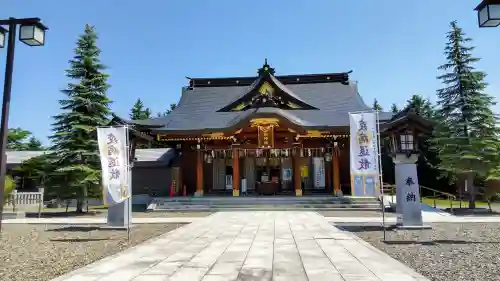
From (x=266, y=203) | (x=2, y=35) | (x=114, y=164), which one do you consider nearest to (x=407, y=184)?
(x=114, y=164)

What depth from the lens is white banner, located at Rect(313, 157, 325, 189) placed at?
68.2 ft

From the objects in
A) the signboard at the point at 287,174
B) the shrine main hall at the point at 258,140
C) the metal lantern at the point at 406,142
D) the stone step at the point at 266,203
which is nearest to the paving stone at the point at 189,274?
the metal lantern at the point at 406,142

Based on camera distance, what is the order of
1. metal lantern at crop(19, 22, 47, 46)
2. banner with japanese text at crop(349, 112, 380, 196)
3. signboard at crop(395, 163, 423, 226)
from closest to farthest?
metal lantern at crop(19, 22, 47, 46) < banner with japanese text at crop(349, 112, 380, 196) < signboard at crop(395, 163, 423, 226)

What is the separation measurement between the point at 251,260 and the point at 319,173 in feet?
50.0

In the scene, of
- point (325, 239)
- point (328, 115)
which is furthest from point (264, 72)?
point (325, 239)

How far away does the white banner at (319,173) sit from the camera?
818 inches

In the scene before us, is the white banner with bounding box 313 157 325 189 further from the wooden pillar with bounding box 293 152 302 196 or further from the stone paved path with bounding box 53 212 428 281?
the stone paved path with bounding box 53 212 428 281

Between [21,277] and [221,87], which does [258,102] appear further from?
[21,277]

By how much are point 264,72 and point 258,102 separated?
87.4 inches

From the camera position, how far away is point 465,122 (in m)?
16.0

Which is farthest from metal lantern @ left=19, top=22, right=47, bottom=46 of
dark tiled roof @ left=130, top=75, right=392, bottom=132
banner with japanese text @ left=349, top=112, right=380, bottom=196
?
dark tiled roof @ left=130, top=75, right=392, bottom=132

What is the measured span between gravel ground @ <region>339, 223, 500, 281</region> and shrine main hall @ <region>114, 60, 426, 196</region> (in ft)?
27.0

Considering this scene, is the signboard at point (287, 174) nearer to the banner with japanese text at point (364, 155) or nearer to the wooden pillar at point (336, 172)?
the wooden pillar at point (336, 172)

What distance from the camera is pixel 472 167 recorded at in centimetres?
1554
